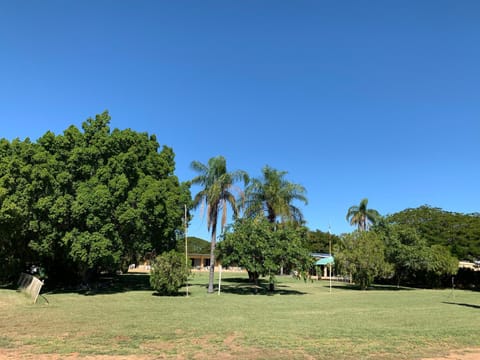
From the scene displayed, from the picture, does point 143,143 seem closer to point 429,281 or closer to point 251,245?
point 251,245

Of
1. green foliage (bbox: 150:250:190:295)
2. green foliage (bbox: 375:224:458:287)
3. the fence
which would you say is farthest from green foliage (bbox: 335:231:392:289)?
the fence

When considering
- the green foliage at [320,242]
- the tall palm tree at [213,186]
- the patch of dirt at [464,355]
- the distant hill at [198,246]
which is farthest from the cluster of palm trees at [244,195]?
the distant hill at [198,246]

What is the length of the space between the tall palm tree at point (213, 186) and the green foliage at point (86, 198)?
218 cm

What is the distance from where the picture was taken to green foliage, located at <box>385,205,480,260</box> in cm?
4238

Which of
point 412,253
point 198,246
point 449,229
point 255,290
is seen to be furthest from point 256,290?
point 198,246

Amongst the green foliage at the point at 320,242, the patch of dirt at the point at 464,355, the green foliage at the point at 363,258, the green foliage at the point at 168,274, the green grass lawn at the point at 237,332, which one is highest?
the green foliage at the point at 320,242

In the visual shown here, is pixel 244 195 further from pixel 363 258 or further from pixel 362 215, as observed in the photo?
pixel 362 215

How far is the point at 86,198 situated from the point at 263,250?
11.8 m

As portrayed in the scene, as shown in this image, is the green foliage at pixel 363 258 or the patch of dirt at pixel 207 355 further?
the green foliage at pixel 363 258

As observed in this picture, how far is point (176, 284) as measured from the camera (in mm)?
26031

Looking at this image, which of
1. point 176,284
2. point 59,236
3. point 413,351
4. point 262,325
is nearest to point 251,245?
point 176,284

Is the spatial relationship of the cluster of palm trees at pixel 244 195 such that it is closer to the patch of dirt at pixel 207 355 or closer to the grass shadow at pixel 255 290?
the grass shadow at pixel 255 290

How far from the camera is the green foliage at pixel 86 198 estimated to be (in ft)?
80.8

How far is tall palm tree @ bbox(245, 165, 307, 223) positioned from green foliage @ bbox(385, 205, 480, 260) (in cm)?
1444
